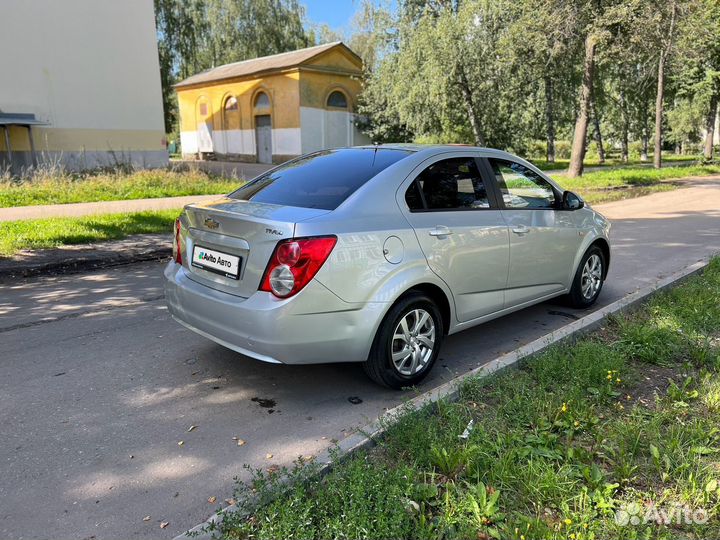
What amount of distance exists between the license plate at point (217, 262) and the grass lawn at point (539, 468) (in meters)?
1.37

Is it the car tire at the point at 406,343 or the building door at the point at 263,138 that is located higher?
the building door at the point at 263,138

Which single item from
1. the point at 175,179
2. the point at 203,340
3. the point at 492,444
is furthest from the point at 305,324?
the point at 175,179

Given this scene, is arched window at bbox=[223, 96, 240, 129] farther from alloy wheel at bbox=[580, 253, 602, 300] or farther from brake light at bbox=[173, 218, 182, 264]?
brake light at bbox=[173, 218, 182, 264]

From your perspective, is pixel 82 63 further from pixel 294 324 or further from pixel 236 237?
pixel 294 324

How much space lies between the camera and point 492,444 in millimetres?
2986

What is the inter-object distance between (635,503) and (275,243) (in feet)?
7.81

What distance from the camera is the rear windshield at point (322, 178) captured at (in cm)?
386

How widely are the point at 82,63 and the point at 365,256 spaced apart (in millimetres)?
23003

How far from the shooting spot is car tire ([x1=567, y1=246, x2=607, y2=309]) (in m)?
5.67

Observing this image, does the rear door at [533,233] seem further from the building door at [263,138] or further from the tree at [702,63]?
the building door at [263,138]

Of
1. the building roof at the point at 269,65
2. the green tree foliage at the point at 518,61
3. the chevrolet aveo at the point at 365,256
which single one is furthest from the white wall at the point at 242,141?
the chevrolet aveo at the point at 365,256

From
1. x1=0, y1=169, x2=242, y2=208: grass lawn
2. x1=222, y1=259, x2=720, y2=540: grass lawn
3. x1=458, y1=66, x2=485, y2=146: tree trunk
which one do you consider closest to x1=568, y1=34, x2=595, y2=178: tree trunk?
x1=458, y1=66, x2=485, y2=146: tree trunk

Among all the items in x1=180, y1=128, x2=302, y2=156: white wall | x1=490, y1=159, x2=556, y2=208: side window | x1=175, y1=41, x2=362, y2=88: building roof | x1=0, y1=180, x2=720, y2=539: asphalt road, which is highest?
x1=175, y1=41, x2=362, y2=88: building roof

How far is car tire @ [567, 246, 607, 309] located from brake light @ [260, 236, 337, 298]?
11.0 ft
